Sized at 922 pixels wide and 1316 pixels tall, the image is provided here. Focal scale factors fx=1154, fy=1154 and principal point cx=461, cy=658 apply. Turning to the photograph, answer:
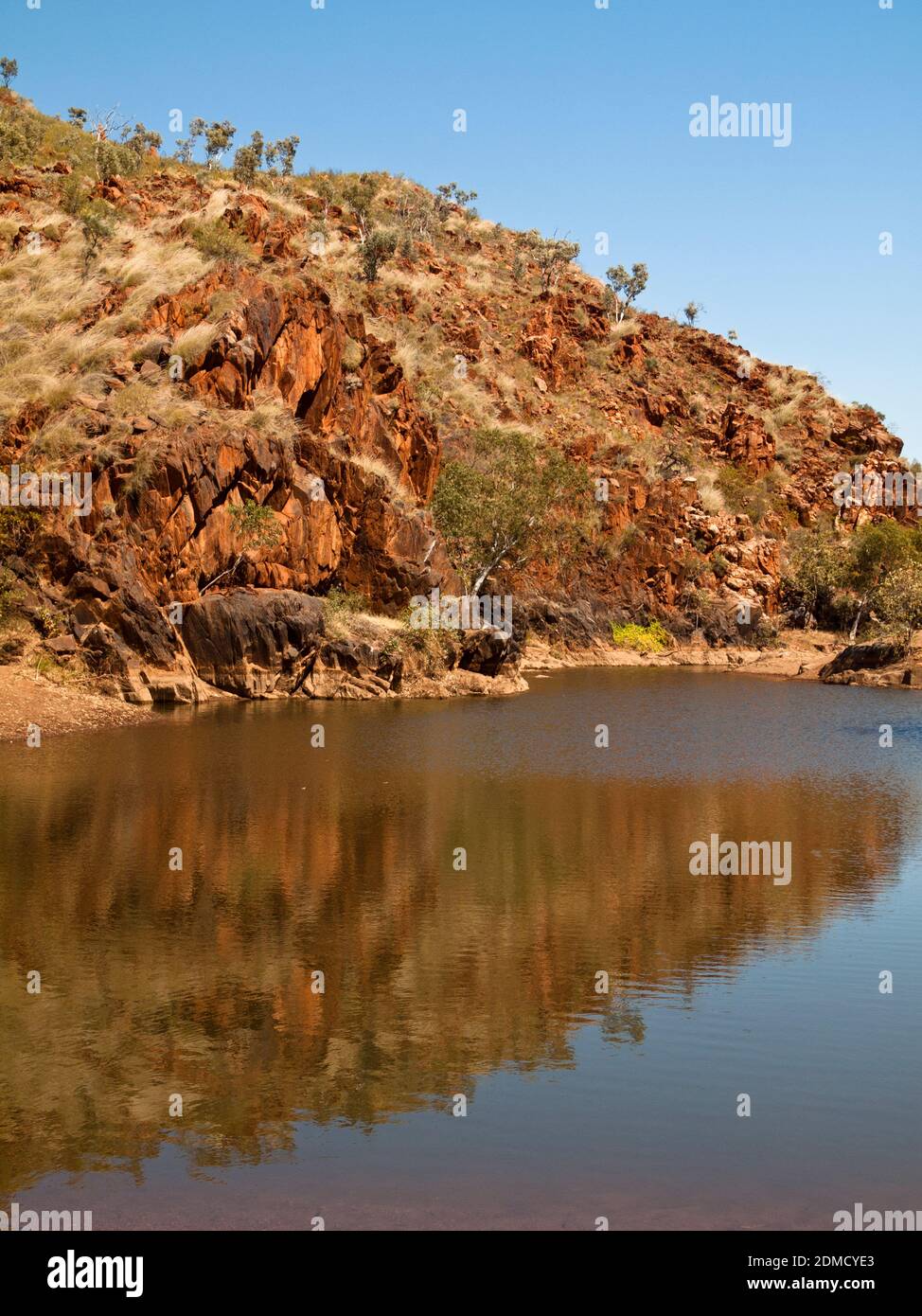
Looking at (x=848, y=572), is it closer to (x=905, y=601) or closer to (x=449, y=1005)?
(x=905, y=601)

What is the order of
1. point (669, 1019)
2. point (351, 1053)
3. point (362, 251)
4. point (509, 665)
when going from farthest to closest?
point (362, 251)
point (509, 665)
point (669, 1019)
point (351, 1053)

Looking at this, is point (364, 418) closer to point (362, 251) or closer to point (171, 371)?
point (171, 371)

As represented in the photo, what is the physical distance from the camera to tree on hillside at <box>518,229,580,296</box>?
381 feet

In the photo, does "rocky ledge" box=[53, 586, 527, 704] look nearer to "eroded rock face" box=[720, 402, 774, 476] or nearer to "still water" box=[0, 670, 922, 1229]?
"still water" box=[0, 670, 922, 1229]

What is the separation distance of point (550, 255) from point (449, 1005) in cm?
11554

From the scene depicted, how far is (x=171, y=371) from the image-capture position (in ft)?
169

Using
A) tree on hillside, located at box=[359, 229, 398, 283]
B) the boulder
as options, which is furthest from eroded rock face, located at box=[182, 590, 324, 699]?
tree on hillside, located at box=[359, 229, 398, 283]

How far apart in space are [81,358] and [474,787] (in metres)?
33.8

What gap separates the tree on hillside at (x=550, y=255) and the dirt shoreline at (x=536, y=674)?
46.1 m

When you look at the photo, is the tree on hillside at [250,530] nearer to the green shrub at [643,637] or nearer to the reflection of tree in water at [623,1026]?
the green shrub at [643,637]

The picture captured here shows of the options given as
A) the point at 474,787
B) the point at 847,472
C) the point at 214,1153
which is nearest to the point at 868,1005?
the point at 214,1153

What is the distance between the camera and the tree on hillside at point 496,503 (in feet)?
212

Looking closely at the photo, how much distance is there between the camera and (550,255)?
11856cm

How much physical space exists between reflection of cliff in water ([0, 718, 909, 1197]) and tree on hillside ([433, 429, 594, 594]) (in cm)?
3742
